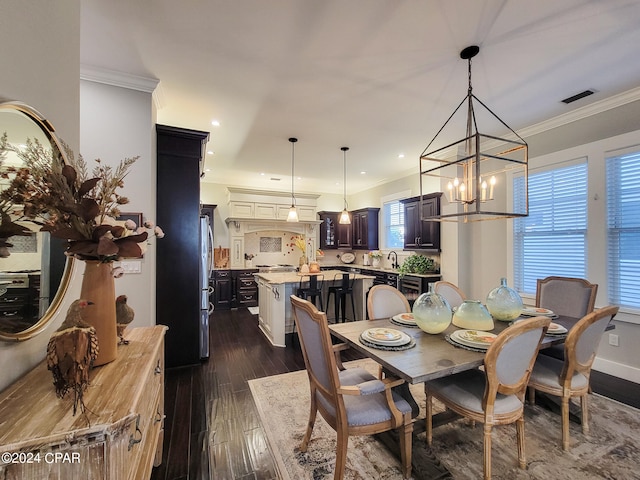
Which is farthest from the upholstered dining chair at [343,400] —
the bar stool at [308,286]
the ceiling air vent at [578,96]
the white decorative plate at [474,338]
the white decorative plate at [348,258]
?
the white decorative plate at [348,258]

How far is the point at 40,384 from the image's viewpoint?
40.6 inches

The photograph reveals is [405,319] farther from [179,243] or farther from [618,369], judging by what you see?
[618,369]

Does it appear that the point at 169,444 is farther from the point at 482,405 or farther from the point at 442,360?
the point at 482,405

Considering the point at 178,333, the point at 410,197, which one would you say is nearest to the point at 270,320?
the point at 178,333

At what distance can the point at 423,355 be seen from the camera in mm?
1729

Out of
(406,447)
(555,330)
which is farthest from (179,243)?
(555,330)

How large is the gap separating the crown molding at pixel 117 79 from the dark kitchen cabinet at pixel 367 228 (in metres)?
5.37

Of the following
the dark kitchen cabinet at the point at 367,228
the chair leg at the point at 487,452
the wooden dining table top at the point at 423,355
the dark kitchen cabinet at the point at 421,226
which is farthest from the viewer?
the dark kitchen cabinet at the point at 367,228

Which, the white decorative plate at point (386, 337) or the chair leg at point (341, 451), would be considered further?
the white decorative plate at point (386, 337)

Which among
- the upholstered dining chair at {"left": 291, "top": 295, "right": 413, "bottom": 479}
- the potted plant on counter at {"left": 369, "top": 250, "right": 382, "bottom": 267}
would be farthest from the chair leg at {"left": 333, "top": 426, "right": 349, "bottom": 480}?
the potted plant on counter at {"left": 369, "top": 250, "right": 382, "bottom": 267}

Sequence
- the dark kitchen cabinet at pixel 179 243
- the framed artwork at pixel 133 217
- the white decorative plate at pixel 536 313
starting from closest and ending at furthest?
the white decorative plate at pixel 536 313 < the framed artwork at pixel 133 217 < the dark kitchen cabinet at pixel 179 243

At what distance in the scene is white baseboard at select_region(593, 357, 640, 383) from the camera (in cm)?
300

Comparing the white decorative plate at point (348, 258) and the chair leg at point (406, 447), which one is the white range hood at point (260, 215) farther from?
the chair leg at point (406, 447)

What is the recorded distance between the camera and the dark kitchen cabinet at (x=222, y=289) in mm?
6312
